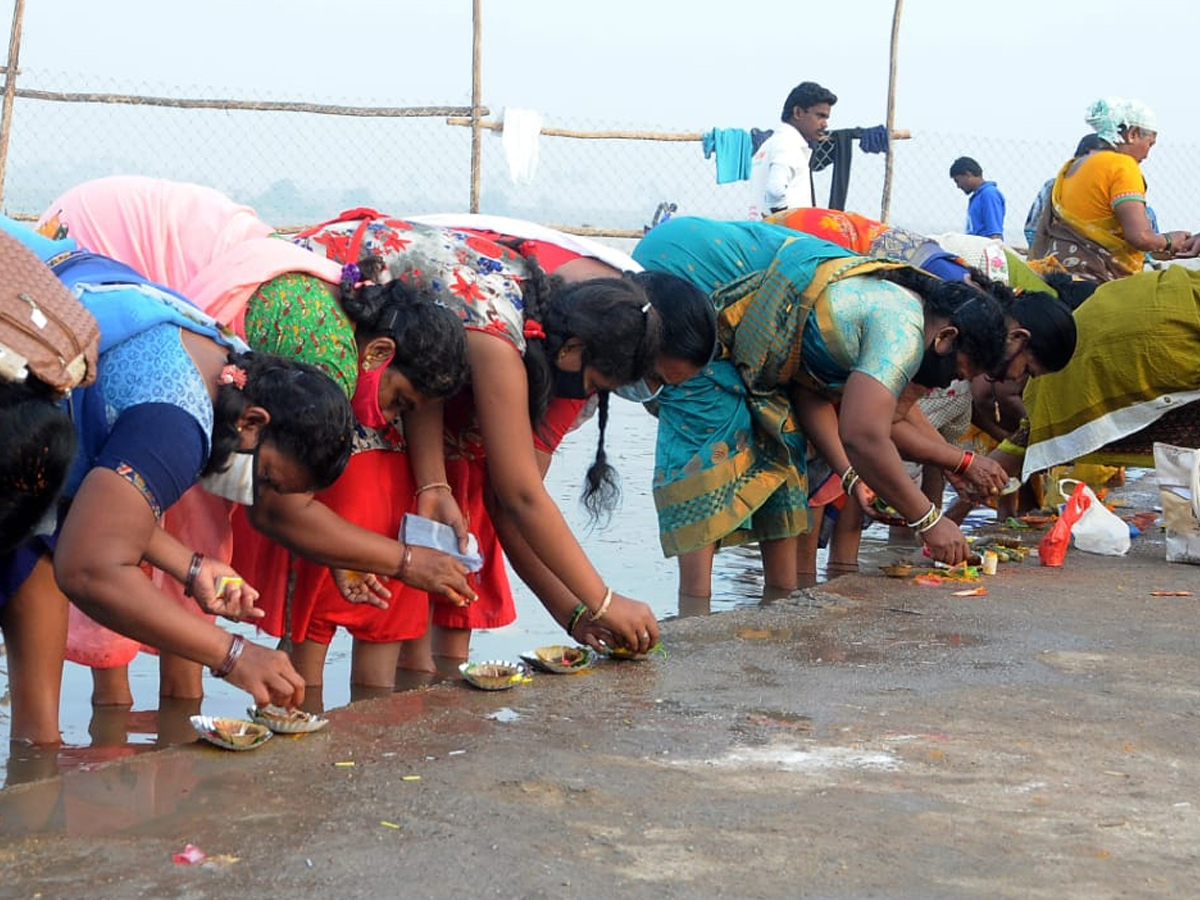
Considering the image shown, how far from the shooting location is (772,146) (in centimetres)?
988

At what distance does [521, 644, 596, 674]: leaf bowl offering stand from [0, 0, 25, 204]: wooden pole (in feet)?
27.8

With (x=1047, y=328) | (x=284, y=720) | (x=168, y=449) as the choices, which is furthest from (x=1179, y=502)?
(x=168, y=449)

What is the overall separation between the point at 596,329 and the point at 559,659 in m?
0.82

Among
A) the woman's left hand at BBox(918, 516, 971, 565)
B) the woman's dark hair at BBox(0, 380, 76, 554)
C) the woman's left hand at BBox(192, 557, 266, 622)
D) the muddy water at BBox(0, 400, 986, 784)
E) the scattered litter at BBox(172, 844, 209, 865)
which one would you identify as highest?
the woman's dark hair at BBox(0, 380, 76, 554)

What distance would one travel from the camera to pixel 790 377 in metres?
5.49

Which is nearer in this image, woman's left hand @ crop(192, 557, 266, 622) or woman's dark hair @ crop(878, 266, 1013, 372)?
woman's left hand @ crop(192, 557, 266, 622)

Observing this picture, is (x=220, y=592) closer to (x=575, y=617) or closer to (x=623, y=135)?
(x=575, y=617)

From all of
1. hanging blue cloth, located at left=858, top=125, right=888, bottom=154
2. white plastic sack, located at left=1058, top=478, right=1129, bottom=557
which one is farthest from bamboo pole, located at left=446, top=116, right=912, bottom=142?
white plastic sack, located at left=1058, top=478, right=1129, bottom=557

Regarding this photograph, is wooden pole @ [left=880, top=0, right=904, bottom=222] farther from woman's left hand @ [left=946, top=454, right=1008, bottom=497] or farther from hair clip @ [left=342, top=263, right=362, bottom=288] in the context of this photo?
hair clip @ [left=342, top=263, right=362, bottom=288]

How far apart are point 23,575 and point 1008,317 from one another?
3586 millimetres

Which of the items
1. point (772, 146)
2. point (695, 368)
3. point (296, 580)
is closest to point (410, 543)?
point (296, 580)

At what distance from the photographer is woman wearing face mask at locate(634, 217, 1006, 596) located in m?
5.07

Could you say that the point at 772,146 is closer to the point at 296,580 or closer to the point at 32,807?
the point at 296,580

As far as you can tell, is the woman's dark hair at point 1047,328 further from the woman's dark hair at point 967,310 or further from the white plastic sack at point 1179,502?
the white plastic sack at point 1179,502
